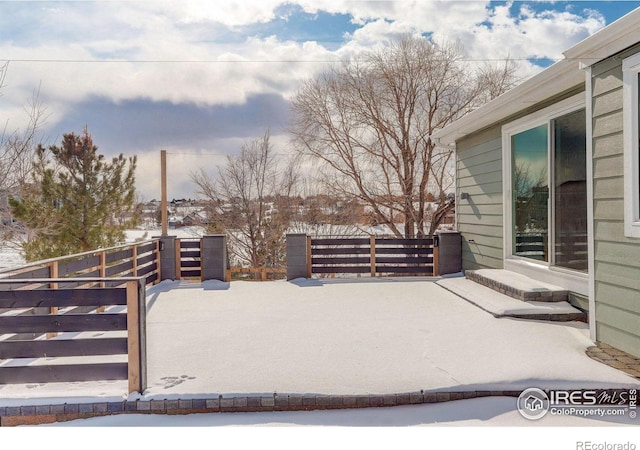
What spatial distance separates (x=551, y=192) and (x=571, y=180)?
0.39 m

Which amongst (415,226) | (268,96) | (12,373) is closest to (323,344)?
(12,373)

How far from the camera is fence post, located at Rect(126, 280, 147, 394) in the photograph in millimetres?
2510

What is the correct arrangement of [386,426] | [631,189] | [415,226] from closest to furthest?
[386,426], [631,189], [415,226]

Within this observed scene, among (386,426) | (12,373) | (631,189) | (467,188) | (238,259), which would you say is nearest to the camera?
(386,426)

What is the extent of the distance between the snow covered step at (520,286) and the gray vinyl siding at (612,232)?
0.93m

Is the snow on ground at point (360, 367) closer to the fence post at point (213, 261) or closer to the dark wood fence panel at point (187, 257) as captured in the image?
the fence post at point (213, 261)

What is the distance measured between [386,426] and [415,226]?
37.3 ft

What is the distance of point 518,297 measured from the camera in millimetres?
4496

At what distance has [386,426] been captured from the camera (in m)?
2.27

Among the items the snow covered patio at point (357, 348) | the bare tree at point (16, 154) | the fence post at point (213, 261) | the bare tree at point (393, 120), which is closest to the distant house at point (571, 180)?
the snow covered patio at point (357, 348)

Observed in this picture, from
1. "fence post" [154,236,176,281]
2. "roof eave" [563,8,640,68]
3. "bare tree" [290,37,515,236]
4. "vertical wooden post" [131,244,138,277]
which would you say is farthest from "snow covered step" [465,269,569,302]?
"bare tree" [290,37,515,236]

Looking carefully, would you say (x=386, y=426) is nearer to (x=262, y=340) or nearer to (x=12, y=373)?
(x=262, y=340)

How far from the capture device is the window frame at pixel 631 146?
2979 millimetres

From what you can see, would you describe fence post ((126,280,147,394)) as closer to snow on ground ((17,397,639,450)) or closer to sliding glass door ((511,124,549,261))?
snow on ground ((17,397,639,450))
